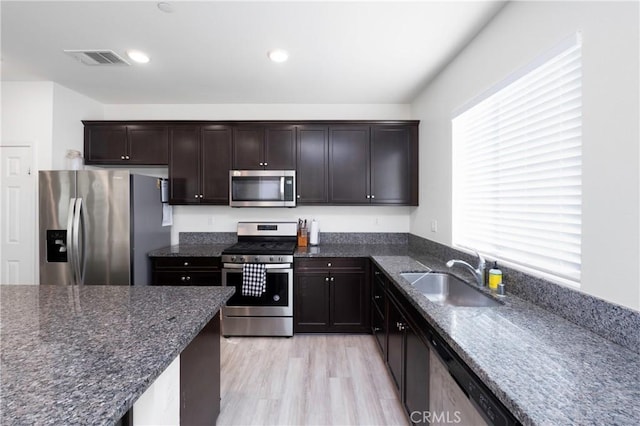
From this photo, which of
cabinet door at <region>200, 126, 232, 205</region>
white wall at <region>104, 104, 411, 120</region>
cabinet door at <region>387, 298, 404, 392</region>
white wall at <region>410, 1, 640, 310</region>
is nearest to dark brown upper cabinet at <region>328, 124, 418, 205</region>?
white wall at <region>104, 104, 411, 120</region>

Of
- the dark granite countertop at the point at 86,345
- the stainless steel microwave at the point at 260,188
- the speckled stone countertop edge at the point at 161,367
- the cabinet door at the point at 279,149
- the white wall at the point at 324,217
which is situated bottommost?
the speckled stone countertop edge at the point at 161,367

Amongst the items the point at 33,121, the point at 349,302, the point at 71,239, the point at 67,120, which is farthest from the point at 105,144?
the point at 349,302

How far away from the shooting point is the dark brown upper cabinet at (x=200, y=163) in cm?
327

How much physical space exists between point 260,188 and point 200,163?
0.80 m

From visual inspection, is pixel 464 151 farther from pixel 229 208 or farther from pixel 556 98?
pixel 229 208

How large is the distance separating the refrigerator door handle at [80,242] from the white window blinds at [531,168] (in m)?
3.48

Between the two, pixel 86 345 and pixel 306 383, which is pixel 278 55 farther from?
pixel 306 383

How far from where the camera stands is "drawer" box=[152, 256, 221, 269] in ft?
9.67

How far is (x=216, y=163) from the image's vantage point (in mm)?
3279

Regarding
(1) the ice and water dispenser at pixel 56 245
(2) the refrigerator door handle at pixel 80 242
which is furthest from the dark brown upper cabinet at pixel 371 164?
(1) the ice and water dispenser at pixel 56 245

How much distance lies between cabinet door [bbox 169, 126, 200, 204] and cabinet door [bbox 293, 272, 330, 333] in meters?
1.65

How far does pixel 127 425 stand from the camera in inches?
36.4

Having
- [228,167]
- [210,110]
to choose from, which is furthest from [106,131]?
[228,167]
